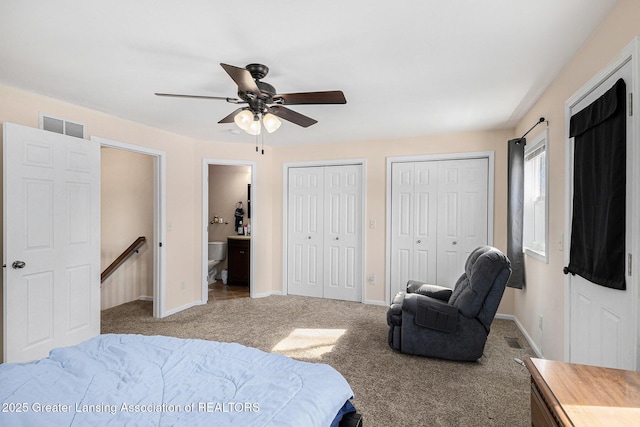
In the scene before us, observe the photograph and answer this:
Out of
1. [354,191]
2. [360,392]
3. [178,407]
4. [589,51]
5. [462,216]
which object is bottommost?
[360,392]

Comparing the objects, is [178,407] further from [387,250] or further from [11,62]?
[387,250]

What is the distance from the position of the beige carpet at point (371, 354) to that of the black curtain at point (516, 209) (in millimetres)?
694

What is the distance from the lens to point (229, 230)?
21.3ft

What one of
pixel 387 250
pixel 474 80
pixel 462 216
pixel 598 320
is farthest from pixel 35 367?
pixel 462 216

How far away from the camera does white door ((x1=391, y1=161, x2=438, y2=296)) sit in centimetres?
448

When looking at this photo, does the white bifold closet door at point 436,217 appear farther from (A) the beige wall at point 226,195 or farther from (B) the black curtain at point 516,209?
(A) the beige wall at point 226,195

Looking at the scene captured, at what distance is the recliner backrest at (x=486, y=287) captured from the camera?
2.80 metres

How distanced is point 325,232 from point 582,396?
4131mm

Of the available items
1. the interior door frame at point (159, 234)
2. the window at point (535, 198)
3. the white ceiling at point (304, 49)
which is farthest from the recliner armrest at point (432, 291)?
the interior door frame at point (159, 234)

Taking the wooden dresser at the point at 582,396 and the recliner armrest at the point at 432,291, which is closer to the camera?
the wooden dresser at the point at 582,396

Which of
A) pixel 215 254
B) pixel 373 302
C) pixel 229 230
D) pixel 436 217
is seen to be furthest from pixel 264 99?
pixel 229 230

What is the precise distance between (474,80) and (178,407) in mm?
2894

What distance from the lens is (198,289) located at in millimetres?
4785

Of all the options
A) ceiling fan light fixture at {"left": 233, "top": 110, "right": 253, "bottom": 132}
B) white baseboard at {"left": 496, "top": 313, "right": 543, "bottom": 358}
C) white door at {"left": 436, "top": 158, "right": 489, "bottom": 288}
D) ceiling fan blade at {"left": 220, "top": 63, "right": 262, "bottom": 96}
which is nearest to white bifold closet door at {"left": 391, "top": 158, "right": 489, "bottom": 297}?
white door at {"left": 436, "top": 158, "right": 489, "bottom": 288}
